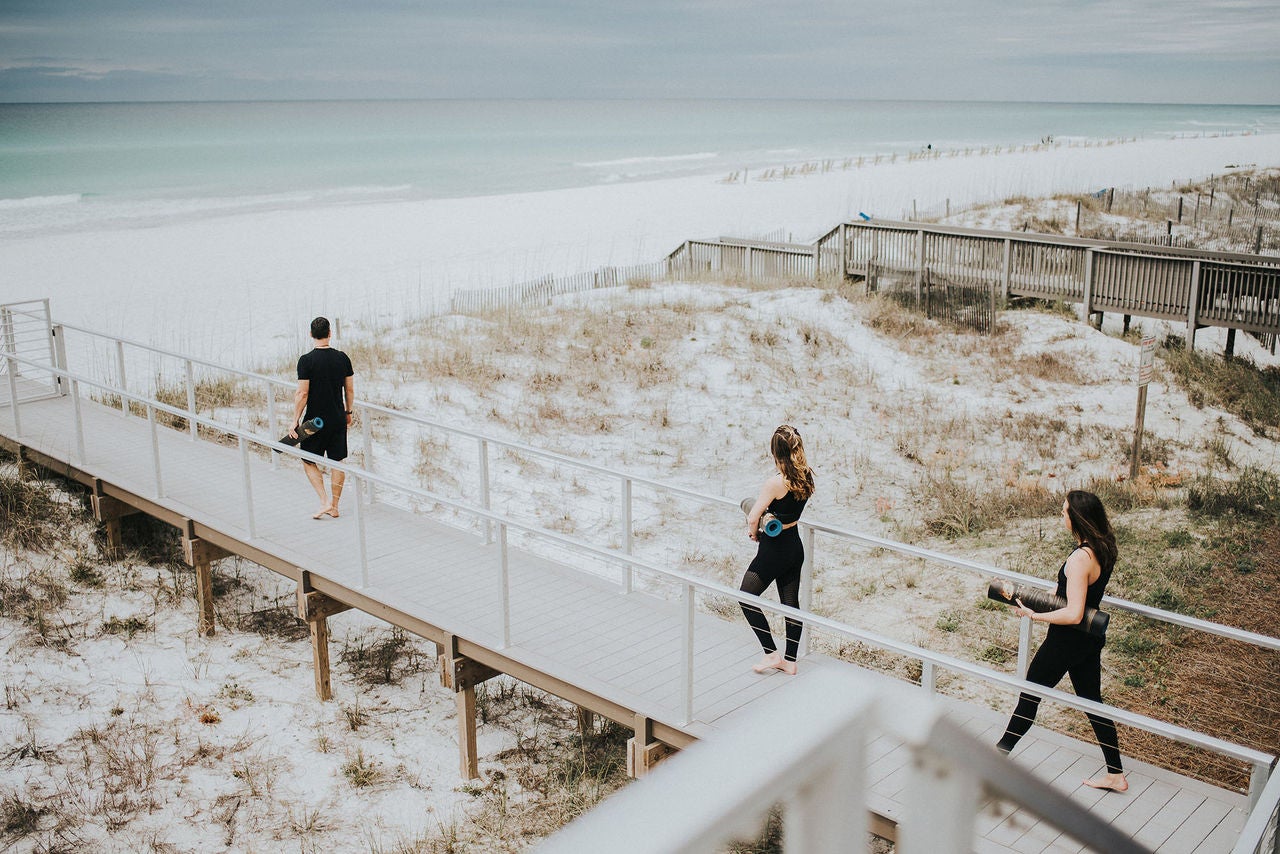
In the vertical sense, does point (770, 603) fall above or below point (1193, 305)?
above

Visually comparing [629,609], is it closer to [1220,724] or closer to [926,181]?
[1220,724]

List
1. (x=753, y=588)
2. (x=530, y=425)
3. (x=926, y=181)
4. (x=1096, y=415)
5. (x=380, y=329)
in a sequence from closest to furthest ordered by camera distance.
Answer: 1. (x=753, y=588)
2. (x=530, y=425)
3. (x=1096, y=415)
4. (x=380, y=329)
5. (x=926, y=181)

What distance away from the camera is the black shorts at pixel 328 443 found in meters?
9.74

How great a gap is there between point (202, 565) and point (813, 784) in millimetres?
10256

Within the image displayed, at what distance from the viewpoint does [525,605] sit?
8.47 m

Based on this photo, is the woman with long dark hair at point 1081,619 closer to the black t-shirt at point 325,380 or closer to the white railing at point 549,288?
the black t-shirt at point 325,380

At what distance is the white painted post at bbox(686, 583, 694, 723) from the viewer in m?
6.52

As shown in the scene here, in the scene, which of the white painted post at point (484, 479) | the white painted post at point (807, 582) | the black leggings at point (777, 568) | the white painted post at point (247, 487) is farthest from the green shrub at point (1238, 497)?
the white painted post at point (247, 487)

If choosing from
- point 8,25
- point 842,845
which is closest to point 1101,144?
point 842,845

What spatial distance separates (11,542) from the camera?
1104cm

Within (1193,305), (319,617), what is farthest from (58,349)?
(1193,305)

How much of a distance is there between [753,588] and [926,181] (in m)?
55.3

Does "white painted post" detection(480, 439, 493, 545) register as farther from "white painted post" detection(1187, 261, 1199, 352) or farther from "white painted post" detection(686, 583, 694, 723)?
"white painted post" detection(1187, 261, 1199, 352)

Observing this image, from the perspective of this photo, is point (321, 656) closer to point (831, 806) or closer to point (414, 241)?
point (831, 806)
